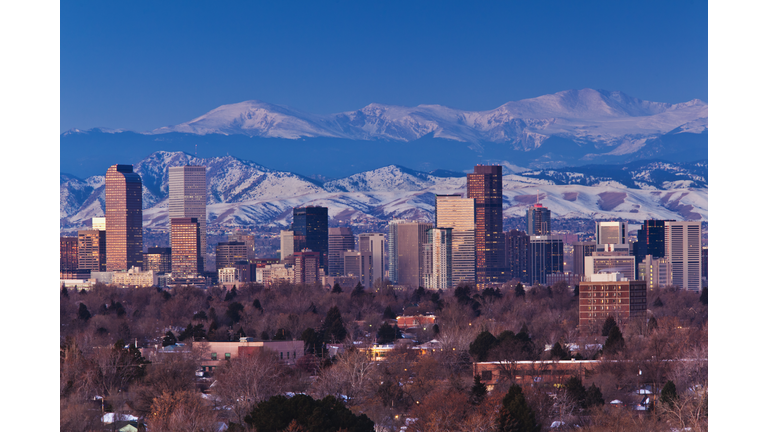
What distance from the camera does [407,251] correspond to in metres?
119

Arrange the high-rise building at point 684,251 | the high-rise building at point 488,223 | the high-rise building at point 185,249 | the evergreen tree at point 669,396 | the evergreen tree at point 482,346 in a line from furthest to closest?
1. the high-rise building at point 185,249
2. the high-rise building at point 488,223
3. the high-rise building at point 684,251
4. the evergreen tree at point 482,346
5. the evergreen tree at point 669,396

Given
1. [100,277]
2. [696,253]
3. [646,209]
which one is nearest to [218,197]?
[100,277]

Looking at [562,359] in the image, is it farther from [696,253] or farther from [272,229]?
[272,229]

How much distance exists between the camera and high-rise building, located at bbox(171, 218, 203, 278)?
388ft

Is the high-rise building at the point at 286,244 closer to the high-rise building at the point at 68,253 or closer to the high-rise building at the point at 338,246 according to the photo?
the high-rise building at the point at 338,246

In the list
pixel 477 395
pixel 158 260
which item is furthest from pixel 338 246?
pixel 477 395

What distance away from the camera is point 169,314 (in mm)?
47906

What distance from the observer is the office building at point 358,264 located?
115250 millimetres

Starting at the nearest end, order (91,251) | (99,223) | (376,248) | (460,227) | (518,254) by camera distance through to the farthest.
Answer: (518,254) → (91,251) → (376,248) → (460,227) → (99,223)

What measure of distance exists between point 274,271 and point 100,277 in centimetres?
1852

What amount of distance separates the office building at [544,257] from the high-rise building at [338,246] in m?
21.5

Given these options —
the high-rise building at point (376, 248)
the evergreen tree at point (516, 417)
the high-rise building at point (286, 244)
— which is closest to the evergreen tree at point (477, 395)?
the evergreen tree at point (516, 417)

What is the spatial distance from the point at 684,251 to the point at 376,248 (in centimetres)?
3990

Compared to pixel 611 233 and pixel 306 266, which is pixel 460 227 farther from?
pixel 306 266
